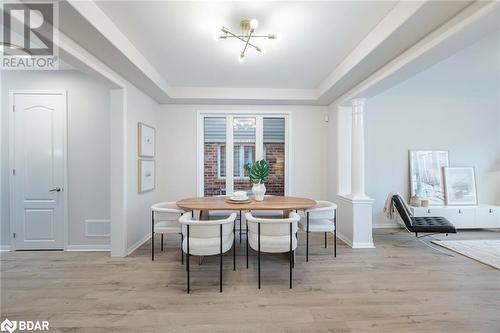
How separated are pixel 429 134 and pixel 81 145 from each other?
6.43 metres

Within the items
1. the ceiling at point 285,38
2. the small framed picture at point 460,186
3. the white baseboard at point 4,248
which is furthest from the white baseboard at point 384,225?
the white baseboard at point 4,248

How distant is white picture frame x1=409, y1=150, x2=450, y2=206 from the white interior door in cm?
625

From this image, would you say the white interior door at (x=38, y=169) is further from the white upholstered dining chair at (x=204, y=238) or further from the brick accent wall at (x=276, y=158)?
the brick accent wall at (x=276, y=158)

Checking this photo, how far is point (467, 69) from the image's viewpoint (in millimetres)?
3324

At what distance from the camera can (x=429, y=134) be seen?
4.73 m

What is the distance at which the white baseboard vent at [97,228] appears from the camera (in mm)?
3396

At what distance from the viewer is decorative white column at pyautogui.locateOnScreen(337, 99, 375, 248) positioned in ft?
11.7

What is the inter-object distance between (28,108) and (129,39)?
6.99 ft

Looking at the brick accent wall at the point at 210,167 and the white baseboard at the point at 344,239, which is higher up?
the brick accent wall at the point at 210,167

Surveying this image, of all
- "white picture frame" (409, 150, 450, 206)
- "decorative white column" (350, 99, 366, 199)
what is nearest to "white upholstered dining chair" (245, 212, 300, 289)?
"decorative white column" (350, 99, 366, 199)

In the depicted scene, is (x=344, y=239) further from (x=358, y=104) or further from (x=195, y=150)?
(x=195, y=150)

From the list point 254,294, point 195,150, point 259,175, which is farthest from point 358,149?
point 195,150

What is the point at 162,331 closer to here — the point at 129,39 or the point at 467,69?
the point at 129,39

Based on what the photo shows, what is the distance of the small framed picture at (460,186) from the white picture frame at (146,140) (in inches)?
228
